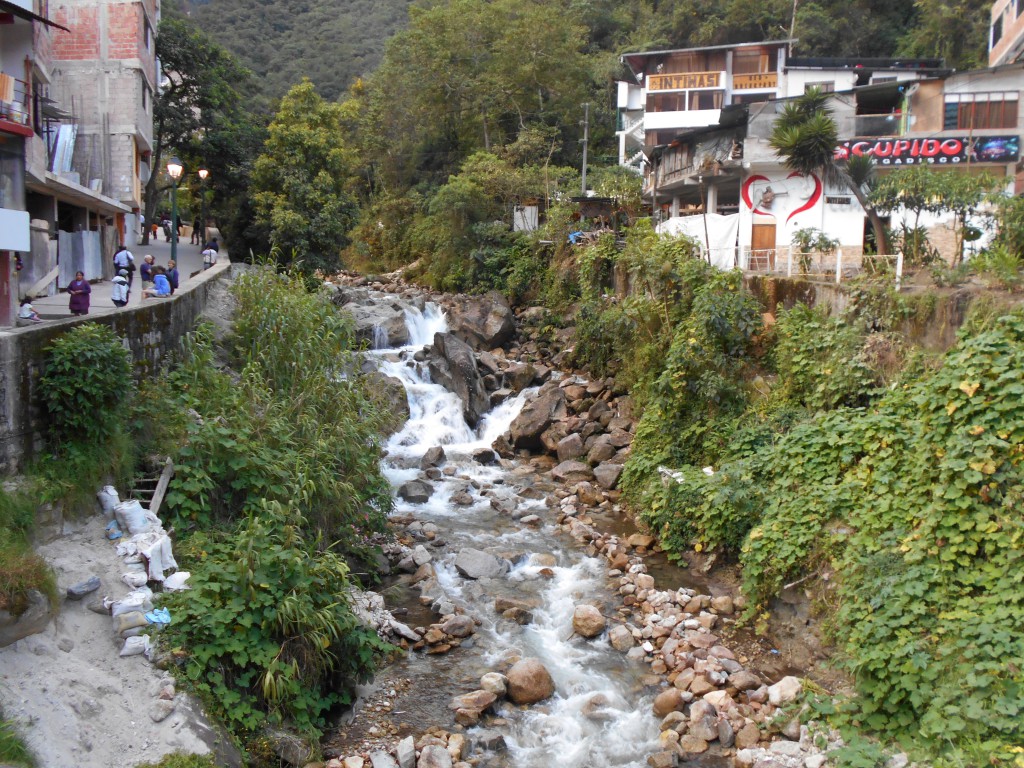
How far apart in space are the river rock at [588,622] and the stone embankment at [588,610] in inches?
0.7

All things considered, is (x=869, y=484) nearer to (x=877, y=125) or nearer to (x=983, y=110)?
(x=877, y=125)

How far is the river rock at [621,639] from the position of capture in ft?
35.3

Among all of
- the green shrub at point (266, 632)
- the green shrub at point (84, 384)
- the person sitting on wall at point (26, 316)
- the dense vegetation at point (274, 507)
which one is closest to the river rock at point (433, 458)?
the dense vegetation at point (274, 507)

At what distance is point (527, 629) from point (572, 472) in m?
6.72

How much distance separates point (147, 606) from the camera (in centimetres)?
813

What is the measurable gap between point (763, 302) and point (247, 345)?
34.8 feet

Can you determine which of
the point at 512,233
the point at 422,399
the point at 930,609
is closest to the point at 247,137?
the point at 512,233

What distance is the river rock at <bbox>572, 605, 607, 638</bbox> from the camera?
434 inches

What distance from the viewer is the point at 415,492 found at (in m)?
16.3

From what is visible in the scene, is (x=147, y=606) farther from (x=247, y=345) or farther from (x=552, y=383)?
(x=552, y=383)

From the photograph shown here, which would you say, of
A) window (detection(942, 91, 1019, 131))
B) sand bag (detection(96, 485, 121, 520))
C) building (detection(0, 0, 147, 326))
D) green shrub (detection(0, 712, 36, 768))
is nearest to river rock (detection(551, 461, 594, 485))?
sand bag (detection(96, 485, 121, 520))

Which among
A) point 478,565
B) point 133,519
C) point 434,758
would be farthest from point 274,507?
point 478,565

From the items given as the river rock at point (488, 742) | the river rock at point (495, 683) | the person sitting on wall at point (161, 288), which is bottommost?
the river rock at point (488, 742)

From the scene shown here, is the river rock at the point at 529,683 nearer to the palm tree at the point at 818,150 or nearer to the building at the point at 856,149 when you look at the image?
the palm tree at the point at 818,150
